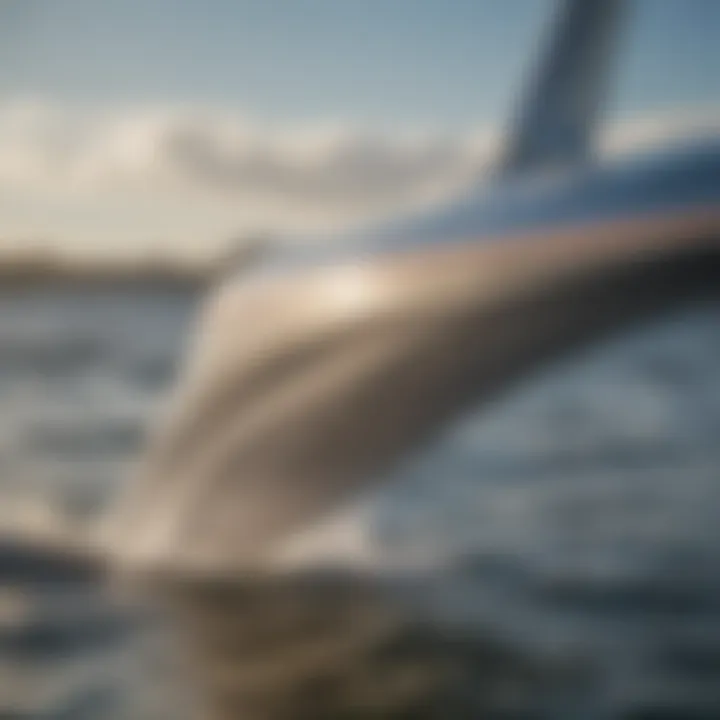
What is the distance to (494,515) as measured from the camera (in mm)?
3658

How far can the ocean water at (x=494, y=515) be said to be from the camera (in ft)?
8.05

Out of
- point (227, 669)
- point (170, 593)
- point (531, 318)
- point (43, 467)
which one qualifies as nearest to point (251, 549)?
point (170, 593)

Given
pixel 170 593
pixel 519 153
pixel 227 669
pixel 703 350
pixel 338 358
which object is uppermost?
pixel 703 350

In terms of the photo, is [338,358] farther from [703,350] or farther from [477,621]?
[703,350]

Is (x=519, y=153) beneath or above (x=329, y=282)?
above

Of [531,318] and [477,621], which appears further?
[477,621]

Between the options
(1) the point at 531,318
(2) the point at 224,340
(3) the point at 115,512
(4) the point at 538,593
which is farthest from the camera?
(3) the point at 115,512

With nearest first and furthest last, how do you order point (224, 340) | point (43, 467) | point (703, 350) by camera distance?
point (224, 340) < point (43, 467) < point (703, 350)

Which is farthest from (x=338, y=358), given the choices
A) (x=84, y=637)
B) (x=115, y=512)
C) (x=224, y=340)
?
(x=115, y=512)

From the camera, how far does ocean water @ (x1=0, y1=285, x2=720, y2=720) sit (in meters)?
2.46

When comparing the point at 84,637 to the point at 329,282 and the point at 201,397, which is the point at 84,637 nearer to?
the point at 201,397

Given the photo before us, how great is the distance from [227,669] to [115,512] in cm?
83

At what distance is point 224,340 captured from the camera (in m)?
2.72

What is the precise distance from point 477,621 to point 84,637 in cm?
84
